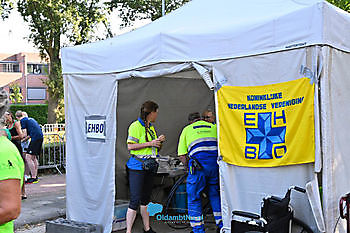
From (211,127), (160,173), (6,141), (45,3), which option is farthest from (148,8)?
(6,141)

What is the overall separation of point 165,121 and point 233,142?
4.35 m

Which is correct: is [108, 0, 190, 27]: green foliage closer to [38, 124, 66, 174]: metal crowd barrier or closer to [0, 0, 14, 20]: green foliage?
[0, 0, 14, 20]: green foliage

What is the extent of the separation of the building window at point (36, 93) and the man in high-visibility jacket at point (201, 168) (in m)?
59.0

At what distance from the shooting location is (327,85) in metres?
4.48

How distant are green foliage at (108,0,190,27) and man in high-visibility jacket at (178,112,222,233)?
20034mm

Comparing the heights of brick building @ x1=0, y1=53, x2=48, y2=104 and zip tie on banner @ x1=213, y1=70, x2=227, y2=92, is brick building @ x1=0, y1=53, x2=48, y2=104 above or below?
above

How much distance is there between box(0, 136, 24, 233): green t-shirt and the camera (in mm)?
2439

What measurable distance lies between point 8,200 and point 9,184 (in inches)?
3.3

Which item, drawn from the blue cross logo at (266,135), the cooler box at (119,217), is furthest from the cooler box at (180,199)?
the blue cross logo at (266,135)

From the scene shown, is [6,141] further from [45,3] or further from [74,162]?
[45,3]

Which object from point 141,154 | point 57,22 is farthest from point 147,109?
point 57,22

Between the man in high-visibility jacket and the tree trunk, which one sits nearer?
→ the man in high-visibility jacket

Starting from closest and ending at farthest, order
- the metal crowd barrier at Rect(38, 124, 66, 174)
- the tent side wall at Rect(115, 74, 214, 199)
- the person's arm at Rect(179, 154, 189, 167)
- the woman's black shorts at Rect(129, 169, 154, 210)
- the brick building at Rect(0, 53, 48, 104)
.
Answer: the person's arm at Rect(179, 154, 189, 167), the woman's black shorts at Rect(129, 169, 154, 210), the tent side wall at Rect(115, 74, 214, 199), the metal crowd barrier at Rect(38, 124, 66, 174), the brick building at Rect(0, 53, 48, 104)

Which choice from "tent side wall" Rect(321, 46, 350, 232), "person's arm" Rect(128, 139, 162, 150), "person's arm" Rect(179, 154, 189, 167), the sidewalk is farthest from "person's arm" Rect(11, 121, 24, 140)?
"tent side wall" Rect(321, 46, 350, 232)
